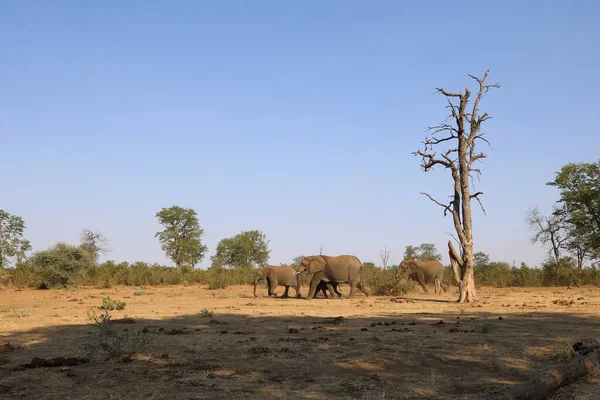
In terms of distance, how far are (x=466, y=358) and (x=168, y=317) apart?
8.95 meters

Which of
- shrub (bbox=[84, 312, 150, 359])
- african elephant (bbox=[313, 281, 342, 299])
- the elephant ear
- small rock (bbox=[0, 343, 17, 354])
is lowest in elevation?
small rock (bbox=[0, 343, 17, 354])

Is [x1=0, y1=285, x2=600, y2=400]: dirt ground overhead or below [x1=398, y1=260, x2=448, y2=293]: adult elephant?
below

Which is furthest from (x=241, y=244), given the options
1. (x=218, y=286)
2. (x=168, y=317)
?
(x=168, y=317)

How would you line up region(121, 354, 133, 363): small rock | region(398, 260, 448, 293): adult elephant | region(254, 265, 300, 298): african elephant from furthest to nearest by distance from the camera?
region(398, 260, 448, 293): adult elephant → region(254, 265, 300, 298): african elephant → region(121, 354, 133, 363): small rock

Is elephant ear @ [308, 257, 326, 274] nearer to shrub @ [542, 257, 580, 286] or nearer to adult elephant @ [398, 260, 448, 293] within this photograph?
adult elephant @ [398, 260, 448, 293]

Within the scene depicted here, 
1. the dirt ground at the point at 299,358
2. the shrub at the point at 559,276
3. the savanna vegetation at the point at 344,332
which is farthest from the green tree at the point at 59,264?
the shrub at the point at 559,276

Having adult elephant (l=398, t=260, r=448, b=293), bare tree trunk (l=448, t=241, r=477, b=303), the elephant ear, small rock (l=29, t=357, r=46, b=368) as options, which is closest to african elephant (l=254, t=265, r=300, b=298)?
the elephant ear

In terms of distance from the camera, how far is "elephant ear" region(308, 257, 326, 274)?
23.5m

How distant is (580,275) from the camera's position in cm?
3344

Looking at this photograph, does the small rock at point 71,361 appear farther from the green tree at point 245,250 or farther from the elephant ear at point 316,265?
the green tree at point 245,250

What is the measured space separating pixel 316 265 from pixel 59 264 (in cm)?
1582

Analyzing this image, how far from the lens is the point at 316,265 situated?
23.5 meters

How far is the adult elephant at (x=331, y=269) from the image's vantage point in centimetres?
2359

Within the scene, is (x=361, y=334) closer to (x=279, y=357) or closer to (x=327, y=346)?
(x=327, y=346)
